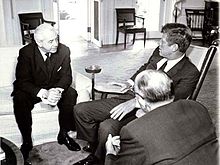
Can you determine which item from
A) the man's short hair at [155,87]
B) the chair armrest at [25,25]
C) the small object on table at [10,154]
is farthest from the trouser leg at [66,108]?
the chair armrest at [25,25]

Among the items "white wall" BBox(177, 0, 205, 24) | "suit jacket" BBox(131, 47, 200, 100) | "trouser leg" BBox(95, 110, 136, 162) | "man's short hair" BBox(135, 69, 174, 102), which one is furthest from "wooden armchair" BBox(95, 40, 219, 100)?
"white wall" BBox(177, 0, 205, 24)

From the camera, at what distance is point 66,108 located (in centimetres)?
265

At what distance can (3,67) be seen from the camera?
9.54 feet

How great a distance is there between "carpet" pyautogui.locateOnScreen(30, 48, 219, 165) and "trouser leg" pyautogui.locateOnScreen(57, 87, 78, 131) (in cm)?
24

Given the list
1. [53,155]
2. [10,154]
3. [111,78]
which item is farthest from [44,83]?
[111,78]

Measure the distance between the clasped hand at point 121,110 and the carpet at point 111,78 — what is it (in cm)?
60

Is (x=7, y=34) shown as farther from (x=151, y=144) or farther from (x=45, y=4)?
(x=151, y=144)

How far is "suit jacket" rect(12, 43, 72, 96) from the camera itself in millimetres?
2600

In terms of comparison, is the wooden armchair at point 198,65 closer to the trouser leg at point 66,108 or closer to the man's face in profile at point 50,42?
the trouser leg at point 66,108

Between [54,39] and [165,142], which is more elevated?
[54,39]

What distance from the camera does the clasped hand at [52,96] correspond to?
253cm

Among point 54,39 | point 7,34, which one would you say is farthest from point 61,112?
point 7,34

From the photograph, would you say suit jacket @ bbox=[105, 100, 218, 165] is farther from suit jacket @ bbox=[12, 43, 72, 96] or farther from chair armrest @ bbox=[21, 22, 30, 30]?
chair armrest @ bbox=[21, 22, 30, 30]

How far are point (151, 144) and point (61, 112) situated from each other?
4.84 ft
